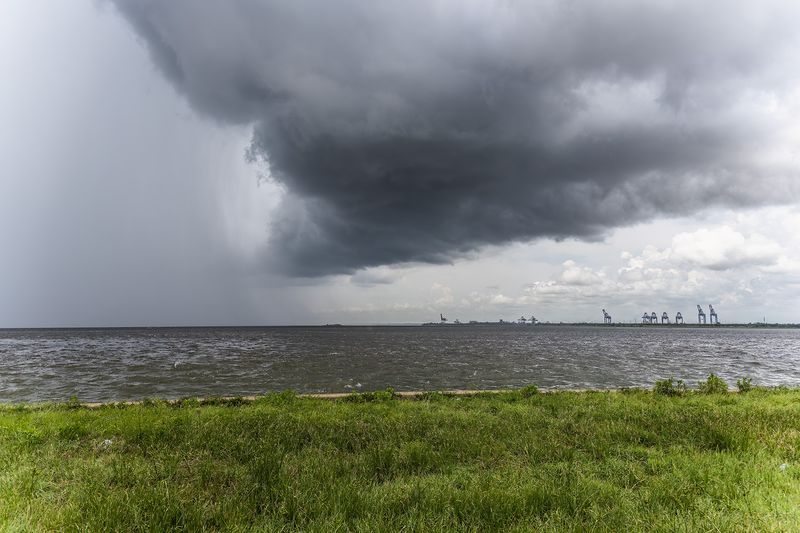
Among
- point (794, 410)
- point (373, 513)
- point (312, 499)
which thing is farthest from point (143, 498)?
point (794, 410)

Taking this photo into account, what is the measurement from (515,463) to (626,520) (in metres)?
2.73

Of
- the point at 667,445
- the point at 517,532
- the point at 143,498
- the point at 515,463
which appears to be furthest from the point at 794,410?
the point at 143,498

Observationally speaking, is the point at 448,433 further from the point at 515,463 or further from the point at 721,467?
the point at 721,467

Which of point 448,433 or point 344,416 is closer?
point 448,433

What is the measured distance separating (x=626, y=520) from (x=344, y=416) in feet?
29.3

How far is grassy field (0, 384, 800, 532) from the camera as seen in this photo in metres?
5.04

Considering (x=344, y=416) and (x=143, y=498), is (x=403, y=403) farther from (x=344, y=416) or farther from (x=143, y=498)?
(x=143, y=498)

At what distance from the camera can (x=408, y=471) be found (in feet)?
24.6

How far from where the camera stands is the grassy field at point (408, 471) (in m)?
5.04

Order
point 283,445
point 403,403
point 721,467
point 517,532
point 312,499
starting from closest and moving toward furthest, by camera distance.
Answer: point 517,532, point 312,499, point 721,467, point 283,445, point 403,403

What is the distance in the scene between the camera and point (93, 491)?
18.6ft

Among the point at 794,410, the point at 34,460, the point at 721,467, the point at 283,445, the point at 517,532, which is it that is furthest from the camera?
the point at 794,410

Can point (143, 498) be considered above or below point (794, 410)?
above

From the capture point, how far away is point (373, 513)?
17.3 feet
